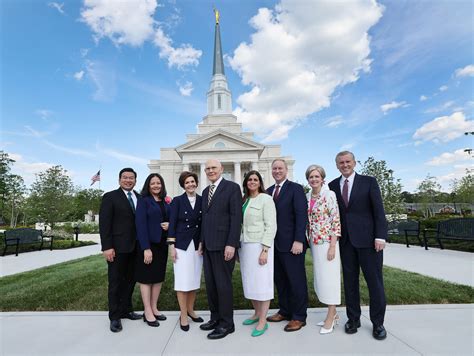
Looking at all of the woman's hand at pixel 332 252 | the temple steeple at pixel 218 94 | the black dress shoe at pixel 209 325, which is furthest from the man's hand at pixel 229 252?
the temple steeple at pixel 218 94

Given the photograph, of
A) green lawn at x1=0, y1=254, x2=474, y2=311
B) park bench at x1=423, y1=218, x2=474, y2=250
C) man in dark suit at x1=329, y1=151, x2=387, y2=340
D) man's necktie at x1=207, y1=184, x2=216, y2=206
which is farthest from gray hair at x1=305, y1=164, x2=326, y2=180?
park bench at x1=423, y1=218, x2=474, y2=250

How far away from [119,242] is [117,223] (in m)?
0.29

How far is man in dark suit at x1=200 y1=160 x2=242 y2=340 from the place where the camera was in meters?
3.53

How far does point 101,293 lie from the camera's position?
17.9 feet

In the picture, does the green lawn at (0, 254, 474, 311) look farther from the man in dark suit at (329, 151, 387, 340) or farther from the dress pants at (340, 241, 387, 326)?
the man in dark suit at (329, 151, 387, 340)

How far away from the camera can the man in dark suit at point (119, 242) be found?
3.86 metres

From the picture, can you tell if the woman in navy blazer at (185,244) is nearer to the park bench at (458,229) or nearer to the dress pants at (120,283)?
the dress pants at (120,283)

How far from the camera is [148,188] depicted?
4152mm

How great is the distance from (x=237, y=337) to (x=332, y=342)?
1196 millimetres

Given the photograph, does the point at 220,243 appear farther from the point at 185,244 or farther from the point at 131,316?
the point at 131,316

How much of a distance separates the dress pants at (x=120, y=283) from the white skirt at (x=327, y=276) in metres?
2.88

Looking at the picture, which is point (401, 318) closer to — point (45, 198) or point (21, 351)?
point (21, 351)

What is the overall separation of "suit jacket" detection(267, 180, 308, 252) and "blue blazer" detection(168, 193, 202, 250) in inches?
47.3

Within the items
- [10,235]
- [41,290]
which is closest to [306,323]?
[41,290]
